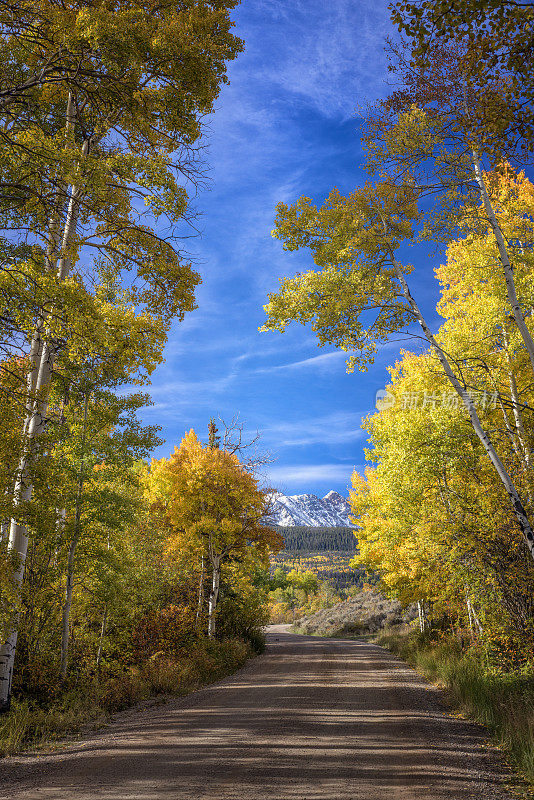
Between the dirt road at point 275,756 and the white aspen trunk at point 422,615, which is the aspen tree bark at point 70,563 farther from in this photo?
the white aspen trunk at point 422,615

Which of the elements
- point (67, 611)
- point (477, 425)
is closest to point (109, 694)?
point (67, 611)

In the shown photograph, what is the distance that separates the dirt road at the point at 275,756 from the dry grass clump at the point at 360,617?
24.8 metres

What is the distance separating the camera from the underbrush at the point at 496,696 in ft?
19.9

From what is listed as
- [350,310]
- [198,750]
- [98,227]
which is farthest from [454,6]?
[198,750]

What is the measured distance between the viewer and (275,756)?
608cm

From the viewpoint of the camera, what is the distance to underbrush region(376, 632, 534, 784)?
6.07 meters

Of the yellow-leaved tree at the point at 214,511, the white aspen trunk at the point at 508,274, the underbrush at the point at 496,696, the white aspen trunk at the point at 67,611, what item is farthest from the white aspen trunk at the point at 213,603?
the white aspen trunk at the point at 508,274

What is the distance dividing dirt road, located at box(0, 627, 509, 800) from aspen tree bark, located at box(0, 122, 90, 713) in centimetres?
207

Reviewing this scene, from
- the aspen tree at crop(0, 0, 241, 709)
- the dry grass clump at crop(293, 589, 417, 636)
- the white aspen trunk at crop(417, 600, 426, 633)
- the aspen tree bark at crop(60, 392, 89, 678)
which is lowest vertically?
the dry grass clump at crop(293, 589, 417, 636)

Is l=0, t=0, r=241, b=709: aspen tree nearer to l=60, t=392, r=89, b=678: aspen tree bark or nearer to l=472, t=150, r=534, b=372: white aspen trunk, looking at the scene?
l=60, t=392, r=89, b=678: aspen tree bark

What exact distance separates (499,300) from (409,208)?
4.33 metres

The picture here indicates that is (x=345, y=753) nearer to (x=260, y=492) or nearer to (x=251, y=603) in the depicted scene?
(x=260, y=492)

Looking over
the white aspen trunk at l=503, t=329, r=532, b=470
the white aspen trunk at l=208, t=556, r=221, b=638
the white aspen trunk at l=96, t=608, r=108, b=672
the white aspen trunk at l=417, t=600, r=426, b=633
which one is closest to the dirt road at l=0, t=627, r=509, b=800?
the white aspen trunk at l=96, t=608, r=108, b=672

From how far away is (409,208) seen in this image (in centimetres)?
998
